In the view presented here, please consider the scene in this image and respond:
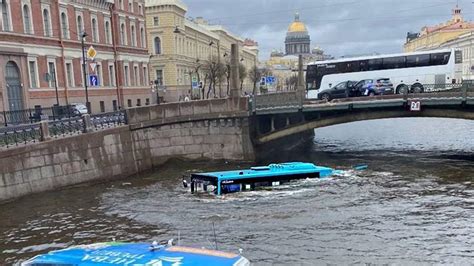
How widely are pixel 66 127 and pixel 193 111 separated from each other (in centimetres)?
792

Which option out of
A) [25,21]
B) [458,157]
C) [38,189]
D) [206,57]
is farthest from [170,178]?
[206,57]

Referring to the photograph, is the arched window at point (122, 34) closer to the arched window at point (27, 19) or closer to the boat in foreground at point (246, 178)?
the arched window at point (27, 19)

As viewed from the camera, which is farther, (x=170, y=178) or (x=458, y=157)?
(x=458, y=157)

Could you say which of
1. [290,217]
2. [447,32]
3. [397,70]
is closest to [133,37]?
[397,70]

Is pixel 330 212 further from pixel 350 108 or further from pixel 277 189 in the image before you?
pixel 350 108

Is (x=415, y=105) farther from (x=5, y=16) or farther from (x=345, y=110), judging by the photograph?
(x=5, y=16)

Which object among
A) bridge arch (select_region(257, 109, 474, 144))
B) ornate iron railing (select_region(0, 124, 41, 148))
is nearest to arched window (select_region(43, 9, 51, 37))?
ornate iron railing (select_region(0, 124, 41, 148))

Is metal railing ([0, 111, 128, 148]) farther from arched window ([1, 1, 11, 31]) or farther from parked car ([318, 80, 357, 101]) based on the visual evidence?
parked car ([318, 80, 357, 101])

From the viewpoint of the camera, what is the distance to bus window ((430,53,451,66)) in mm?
42531

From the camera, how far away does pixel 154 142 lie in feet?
95.2

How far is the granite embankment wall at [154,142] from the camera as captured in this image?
77.1ft

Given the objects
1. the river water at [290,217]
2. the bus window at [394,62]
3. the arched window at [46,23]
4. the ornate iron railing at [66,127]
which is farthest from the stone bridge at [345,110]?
the arched window at [46,23]

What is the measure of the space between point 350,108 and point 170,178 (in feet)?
38.9

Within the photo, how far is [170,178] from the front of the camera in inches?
1008
